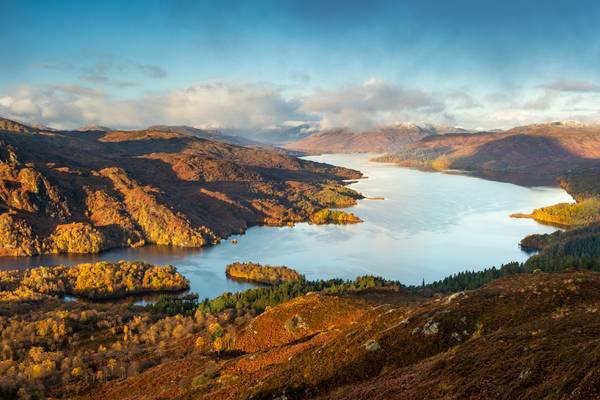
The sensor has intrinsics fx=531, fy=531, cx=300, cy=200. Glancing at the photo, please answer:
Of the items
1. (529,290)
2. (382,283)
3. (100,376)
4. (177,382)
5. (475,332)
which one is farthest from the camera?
(382,283)

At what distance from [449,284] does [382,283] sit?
2248cm

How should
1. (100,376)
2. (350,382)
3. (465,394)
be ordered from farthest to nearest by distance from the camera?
(100,376) < (350,382) < (465,394)

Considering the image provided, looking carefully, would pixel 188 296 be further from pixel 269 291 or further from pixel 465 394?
pixel 465 394

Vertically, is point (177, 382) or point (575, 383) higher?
point (575, 383)

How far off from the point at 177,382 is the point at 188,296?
108289 millimetres

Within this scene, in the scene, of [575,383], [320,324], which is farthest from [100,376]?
[575,383]

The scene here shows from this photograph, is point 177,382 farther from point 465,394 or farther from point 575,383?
point 575,383

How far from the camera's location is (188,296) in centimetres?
19162

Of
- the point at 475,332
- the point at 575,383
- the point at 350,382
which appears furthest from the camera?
the point at 475,332

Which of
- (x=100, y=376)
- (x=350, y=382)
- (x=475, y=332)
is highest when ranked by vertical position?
(x=475, y=332)

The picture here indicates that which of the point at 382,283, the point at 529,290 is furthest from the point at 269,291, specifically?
the point at 529,290

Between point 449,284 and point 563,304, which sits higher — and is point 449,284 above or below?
below

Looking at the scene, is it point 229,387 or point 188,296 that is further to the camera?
point 188,296

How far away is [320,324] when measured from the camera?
106 metres
